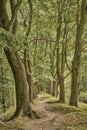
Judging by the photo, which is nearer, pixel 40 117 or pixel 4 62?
pixel 40 117

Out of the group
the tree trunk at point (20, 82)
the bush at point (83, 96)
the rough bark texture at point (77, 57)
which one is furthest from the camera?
the bush at point (83, 96)

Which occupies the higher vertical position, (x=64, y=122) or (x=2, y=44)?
(x=2, y=44)

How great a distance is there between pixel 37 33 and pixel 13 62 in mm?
9133

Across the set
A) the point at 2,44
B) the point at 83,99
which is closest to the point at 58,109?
A: the point at 2,44

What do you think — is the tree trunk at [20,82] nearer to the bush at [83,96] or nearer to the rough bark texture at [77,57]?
the rough bark texture at [77,57]

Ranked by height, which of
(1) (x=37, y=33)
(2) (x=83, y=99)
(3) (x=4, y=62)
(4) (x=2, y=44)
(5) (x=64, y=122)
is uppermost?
(1) (x=37, y=33)

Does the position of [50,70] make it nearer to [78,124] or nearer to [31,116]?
[31,116]

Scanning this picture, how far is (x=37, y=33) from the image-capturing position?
64.8ft

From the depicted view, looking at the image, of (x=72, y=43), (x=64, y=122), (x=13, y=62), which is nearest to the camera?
(x=64, y=122)

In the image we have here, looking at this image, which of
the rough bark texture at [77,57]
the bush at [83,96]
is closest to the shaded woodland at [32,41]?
the rough bark texture at [77,57]

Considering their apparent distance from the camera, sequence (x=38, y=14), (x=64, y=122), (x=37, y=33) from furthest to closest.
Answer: (x=37, y=33) < (x=38, y=14) < (x=64, y=122)

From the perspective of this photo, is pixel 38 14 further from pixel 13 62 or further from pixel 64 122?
pixel 64 122

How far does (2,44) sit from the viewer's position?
7.63 meters

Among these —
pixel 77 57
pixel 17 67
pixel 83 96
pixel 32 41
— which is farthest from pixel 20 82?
pixel 83 96
